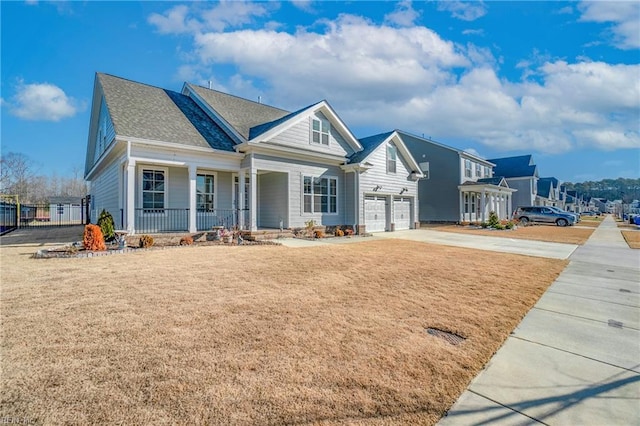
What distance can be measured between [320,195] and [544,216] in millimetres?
23173

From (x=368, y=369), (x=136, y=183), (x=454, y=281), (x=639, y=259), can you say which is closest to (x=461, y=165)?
(x=639, y=259)

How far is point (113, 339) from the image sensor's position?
136 inches

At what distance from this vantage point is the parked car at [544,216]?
2586cm

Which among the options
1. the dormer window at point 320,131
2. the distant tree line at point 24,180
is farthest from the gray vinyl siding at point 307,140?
the distant tree line at point 24,180

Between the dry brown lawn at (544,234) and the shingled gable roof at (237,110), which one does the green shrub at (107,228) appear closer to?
the shingled gable roof at (237,110)

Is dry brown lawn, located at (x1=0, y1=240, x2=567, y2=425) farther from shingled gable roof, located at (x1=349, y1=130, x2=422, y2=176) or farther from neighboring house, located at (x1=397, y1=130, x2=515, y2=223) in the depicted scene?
neighboring house, located at (x1=397, y1=130, x2=515, y2=223)

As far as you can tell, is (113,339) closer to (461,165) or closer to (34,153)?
(461,165)

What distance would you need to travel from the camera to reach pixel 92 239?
9.18 meters

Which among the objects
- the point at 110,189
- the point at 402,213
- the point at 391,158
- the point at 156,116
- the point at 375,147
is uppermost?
the point at 156,116

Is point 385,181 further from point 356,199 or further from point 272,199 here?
point 272,199

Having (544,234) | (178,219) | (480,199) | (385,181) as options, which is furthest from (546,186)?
(178,219)

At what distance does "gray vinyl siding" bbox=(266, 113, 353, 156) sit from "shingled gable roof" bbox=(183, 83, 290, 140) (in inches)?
68.1

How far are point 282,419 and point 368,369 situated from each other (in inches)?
41.3

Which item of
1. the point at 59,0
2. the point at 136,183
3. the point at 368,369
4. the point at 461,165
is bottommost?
the point at 368,369
